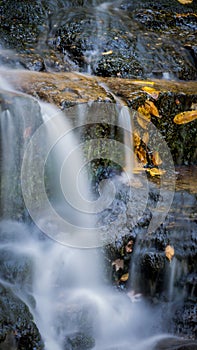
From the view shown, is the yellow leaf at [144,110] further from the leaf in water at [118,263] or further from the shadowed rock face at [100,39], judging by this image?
the leaf in water at [118,263]

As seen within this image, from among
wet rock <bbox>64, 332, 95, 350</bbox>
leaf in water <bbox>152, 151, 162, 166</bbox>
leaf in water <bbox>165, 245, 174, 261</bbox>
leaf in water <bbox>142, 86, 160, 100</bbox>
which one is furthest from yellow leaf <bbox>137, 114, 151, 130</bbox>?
wet rock <bbox>64, 332, 95, 350</bbox>

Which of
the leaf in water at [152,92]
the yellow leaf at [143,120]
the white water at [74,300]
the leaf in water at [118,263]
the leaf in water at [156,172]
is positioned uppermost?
the leaf in water at [152,92]

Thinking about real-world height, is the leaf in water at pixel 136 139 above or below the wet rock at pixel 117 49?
below

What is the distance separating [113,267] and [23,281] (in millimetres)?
977

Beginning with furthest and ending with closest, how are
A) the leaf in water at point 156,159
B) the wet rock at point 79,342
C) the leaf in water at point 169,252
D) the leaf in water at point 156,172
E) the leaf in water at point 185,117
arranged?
the leaf in water at point 185,117, the leaf in water at point 156,159, the leaf in water at point 156,172, the leaf in water at point 169,252, the wet rock at point 79,342

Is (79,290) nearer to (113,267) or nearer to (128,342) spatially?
(113,267)

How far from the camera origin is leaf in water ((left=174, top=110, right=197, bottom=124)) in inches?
234

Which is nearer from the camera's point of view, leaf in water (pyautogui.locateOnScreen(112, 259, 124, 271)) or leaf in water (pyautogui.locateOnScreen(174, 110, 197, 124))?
leaf in water (pyautogui.locateOnScreen(112, 259, 124, 271))

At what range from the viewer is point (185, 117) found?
599cm

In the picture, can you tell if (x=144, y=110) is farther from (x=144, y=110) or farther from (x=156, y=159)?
(x=156, y=159)

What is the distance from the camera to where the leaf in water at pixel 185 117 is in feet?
19.5

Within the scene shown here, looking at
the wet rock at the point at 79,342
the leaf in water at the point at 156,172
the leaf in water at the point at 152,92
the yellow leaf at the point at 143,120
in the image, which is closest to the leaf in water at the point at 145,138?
the yellow leaf at the point at 143,120

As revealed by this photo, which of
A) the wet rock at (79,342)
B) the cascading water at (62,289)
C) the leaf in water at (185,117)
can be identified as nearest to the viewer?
the wet rock at (79,342)

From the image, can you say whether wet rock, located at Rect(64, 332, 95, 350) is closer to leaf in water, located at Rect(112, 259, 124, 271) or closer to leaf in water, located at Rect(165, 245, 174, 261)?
leaf in water, located at Rect(112, 259, 124, 271)
